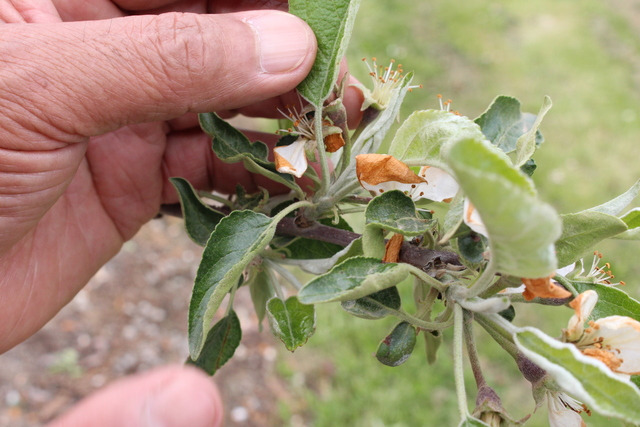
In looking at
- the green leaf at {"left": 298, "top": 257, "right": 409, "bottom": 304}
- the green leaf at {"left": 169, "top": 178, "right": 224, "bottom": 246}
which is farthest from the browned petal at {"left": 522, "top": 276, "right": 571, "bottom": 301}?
the green leaf at {"left": 169, "top": 178, "right": 224, "bottom": 246}

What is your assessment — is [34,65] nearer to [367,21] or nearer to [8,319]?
[8,319]

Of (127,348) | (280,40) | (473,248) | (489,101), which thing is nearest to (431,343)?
(473,248)

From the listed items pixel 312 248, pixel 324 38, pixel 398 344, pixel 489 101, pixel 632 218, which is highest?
pixel 324 38

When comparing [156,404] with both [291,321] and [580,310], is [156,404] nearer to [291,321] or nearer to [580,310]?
[291,321]

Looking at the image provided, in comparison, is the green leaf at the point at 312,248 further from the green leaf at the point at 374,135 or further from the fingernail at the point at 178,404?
the fingernail at the point at 178,404

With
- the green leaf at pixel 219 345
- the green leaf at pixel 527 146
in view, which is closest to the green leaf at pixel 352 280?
the green leaf at pixel 527 146

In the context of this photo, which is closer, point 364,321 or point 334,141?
point 334,141
